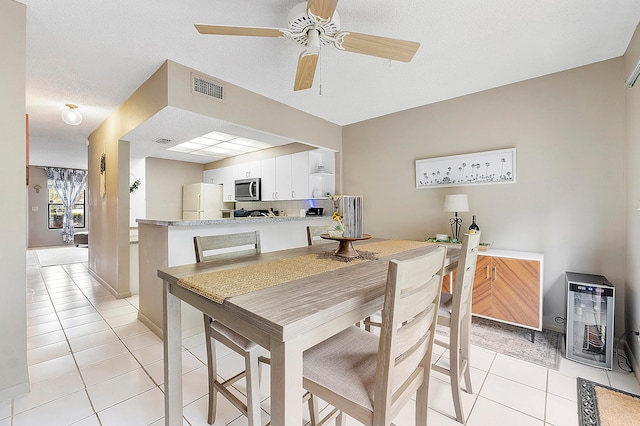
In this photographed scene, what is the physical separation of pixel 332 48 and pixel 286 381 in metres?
2.28

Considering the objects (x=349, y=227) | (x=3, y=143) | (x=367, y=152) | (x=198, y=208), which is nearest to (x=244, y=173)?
(x=198, y=208)

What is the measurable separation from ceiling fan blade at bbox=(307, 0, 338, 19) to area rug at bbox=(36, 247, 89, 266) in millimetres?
6990

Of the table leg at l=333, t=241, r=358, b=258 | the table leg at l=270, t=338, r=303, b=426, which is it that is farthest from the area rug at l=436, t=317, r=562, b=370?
the table leg at l=270, t=338, r=303, b=426

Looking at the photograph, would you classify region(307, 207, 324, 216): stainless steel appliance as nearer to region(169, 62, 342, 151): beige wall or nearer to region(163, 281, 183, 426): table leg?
region(169, 62, 342, 151): beige wall

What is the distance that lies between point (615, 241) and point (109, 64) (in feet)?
15.2

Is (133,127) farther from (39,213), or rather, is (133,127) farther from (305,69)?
(39,213)

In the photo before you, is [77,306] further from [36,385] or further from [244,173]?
[244,173]

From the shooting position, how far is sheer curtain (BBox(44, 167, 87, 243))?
8141mm

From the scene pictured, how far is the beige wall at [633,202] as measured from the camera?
1.96 m

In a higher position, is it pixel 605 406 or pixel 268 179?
pixel 268 179

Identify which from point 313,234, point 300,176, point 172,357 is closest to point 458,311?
point 313,234

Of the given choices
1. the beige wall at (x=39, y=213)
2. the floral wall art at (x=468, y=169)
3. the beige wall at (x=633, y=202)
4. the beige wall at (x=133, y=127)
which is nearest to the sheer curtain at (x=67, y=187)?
the beige wall at (x=39, y=213)

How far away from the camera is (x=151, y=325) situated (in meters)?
2.62

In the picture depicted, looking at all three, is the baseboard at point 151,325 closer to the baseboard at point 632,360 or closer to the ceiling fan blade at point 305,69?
the ceiling fan blade at point 305,69
